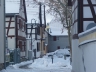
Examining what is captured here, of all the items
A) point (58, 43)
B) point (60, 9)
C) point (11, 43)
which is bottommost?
point (58, 43)

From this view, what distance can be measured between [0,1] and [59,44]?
61.7 meters

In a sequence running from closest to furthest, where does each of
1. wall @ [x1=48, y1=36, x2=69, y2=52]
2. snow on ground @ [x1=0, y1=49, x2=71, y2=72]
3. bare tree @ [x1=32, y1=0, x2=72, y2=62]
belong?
snow on ground @ [x1=0, y1=49, x2=71, y2=72] < bare tree @ [x1=32, y1=0, x2=72, y2=62] < wall @ [x1=48, y1=36, x2=69, y2=52]

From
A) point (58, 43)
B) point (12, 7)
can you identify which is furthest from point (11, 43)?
point (58, 43)

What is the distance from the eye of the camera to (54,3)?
126 feet

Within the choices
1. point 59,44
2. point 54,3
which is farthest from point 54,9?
point 59,44

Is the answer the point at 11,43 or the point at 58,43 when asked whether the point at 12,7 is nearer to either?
the point at 11,43

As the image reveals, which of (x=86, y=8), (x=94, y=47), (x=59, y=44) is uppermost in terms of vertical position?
(x=86, y=8)

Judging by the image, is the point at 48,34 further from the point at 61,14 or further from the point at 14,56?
the point at 14,56

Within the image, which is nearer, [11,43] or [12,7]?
[11,43]

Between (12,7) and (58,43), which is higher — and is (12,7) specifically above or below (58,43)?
above

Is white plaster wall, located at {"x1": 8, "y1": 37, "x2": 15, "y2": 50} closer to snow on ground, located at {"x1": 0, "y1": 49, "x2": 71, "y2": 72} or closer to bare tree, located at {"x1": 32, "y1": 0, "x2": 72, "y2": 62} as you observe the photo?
snow on ground, located at {"x1": 0, "y1": 49, "x2": 71, "y2": 72}

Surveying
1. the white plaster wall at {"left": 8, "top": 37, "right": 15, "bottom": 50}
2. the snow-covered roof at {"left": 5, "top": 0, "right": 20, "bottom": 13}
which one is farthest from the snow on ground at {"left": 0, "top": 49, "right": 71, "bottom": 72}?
the snow-covered roof at {"left": 5, "top": 0, "right": 20, "bottom": 13}

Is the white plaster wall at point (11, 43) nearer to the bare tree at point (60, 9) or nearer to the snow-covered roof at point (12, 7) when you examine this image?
the snow-covered roof at point (12, 7)

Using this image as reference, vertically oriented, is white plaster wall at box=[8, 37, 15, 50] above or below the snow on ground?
above
